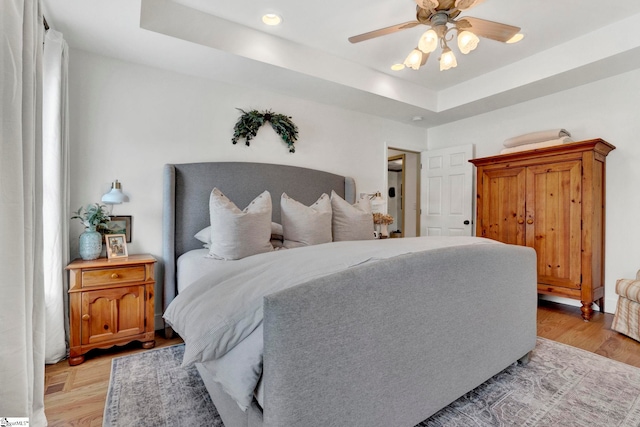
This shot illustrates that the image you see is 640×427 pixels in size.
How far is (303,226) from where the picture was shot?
2615 millimetres

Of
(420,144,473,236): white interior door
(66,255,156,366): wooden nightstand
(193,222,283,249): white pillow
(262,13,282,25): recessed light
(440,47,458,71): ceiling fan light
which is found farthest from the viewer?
(420,144,473,236): white interior door

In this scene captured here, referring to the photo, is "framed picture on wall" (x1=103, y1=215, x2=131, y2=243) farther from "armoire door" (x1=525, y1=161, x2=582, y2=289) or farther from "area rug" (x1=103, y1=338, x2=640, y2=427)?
"armoire door" (x1=525, y1=161, x2=582, y2=289)

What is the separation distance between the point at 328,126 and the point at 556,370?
3.26 metres

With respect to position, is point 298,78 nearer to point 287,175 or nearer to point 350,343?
point 287,175

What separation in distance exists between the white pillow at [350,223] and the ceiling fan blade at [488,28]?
5.50 feet

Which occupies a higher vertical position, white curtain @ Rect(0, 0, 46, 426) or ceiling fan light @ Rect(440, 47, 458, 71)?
ceiling fan light @ Rect(440, 47, 458, 71)

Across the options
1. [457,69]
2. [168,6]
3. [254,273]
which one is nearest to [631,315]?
[457,69]

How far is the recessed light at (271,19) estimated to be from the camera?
257cm

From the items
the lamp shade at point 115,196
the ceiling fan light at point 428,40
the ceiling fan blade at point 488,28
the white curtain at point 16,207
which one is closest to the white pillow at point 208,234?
the lamp shade at point 115,196

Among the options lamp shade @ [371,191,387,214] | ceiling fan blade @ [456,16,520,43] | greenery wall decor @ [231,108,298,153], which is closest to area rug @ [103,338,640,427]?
lamp shade @ [371,191,387,214]

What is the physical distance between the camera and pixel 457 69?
3.59m

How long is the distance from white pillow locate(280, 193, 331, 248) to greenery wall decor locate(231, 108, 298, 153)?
1044 millimetres

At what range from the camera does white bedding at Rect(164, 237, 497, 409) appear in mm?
1048

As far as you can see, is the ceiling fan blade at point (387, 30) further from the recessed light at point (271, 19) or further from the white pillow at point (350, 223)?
the white pillow at point (350, 223)
